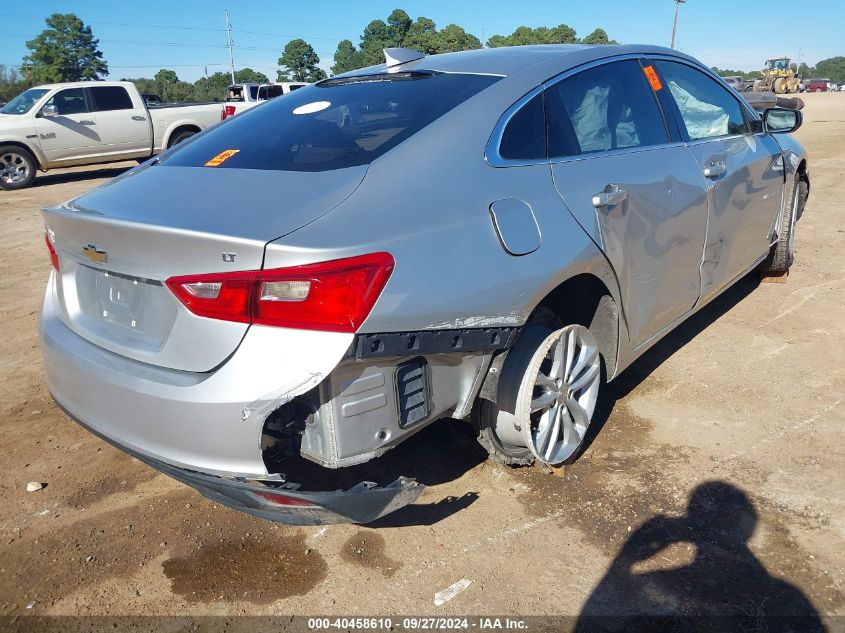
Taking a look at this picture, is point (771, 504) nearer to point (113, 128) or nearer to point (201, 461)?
point (201, 461)

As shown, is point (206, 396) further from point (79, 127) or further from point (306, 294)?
point (79, 127)

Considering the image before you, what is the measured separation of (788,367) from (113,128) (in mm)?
13151

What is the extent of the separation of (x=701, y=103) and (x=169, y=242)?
3121 mm

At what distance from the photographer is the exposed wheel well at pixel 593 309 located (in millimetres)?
2787

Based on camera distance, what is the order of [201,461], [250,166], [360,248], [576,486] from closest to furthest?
[360,248] < [201,461] < [250,166] < [576,486]

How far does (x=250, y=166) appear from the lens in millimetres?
2445

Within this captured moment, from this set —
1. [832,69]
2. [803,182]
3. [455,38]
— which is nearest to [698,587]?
[803,182]

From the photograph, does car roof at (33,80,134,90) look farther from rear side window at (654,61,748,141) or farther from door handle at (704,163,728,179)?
door handle at (704,163,728,179)

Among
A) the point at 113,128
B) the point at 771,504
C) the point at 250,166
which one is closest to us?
the point at 250,166

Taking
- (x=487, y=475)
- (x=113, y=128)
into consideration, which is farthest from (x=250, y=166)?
(x=113, y=128)

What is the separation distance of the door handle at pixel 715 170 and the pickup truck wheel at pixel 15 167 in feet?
42.3

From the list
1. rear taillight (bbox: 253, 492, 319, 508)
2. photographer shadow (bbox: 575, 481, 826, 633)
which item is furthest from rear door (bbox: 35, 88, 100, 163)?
photographer shadow (bbox: 575, 481, 826, 633)

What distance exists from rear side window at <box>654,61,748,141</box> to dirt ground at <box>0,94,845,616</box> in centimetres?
139

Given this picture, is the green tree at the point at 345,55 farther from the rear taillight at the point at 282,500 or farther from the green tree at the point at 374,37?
the rear taillight at the point at 282,500
